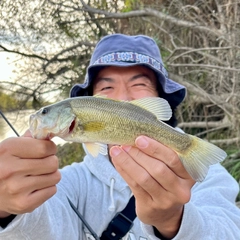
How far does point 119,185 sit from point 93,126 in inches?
29.3

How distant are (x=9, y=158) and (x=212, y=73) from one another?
3105mm

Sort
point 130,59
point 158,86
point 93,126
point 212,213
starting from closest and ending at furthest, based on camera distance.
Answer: point 93,126 → point 212,213 → point 130,59 → point 158,86

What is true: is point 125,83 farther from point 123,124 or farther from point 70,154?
point 70,154

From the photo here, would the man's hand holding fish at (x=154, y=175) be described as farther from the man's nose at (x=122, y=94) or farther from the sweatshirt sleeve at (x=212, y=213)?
the man's nose at (x=122, y=94)

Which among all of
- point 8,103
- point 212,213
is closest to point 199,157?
point 212,213

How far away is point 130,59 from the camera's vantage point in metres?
1.82

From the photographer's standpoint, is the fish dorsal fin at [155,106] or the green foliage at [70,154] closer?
the fish dorsal fin at [155,106]

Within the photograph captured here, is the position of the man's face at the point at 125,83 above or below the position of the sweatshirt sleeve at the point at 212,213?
above

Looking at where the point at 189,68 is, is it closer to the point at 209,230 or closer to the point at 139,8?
the point at 139,8

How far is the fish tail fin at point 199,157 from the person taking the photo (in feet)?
3.57

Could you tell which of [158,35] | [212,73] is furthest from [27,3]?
[212,73]

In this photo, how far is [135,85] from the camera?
1806 mm

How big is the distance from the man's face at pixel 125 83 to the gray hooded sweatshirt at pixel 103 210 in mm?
331

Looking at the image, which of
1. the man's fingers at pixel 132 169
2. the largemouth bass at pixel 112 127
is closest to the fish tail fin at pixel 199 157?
the largemouth bass at pixel 112 127
